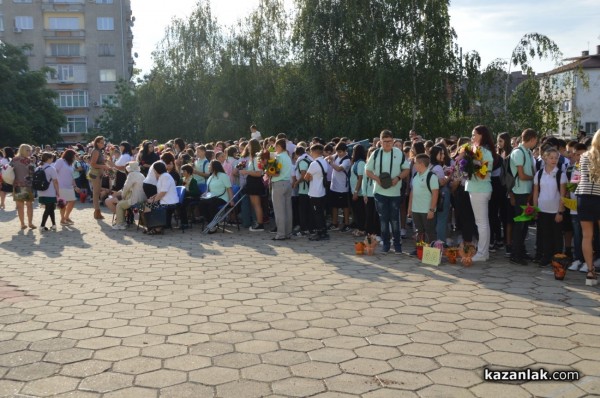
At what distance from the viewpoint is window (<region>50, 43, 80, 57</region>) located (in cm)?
6706

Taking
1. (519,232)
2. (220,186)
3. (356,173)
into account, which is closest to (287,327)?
(519,232)

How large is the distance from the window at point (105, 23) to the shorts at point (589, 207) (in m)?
68.6

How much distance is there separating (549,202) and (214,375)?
231 inches

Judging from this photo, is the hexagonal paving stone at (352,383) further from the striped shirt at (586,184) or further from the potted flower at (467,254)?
the potted flower at (467,254)

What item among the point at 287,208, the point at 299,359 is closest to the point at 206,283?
the point at 299,359

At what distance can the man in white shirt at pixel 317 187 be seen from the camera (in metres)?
11.1

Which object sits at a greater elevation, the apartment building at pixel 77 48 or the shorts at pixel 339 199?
the apartment building at pixel 77 48

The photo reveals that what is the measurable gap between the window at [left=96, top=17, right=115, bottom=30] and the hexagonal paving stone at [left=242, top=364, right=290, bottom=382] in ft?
229

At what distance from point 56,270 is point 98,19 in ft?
215

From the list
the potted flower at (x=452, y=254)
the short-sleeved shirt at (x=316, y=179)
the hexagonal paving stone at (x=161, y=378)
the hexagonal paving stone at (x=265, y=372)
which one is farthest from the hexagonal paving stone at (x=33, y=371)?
the short-sleeved shirt at (x=316, y=179)

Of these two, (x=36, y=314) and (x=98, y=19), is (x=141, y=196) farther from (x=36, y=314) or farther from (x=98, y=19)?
(x=98, y=19)

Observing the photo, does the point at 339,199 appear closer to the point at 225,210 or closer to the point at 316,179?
the point at 316,179

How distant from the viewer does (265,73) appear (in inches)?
1312

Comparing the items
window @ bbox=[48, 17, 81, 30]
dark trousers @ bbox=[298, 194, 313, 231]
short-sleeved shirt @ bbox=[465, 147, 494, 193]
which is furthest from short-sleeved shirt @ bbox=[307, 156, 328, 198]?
window @ bbox=[48, 17, 81, 30]
